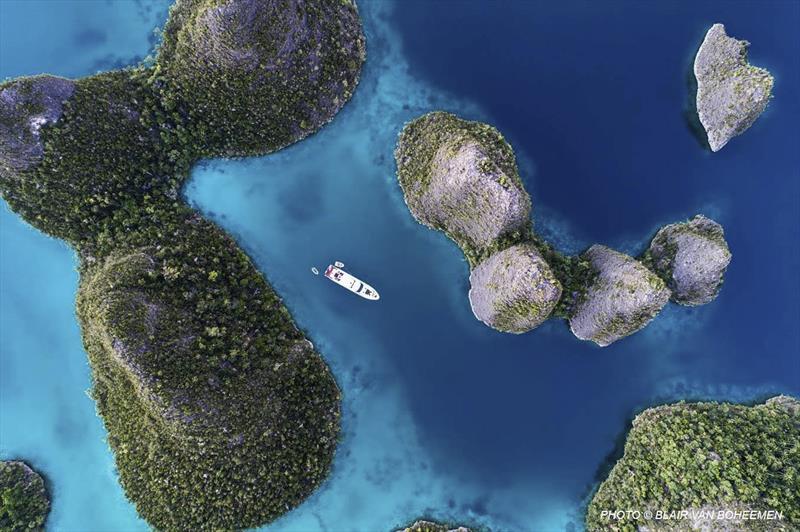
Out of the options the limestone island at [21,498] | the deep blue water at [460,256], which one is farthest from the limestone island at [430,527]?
the limestone island at [21,498]

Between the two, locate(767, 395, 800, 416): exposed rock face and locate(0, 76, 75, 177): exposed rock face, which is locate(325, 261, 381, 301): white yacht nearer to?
locate(0, 76, 75, 177): exposed rock face

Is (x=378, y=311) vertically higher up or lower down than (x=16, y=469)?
higher up

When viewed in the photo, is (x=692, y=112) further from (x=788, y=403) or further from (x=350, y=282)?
(x=350, y=282)

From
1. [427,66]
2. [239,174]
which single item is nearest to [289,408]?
[239,174]

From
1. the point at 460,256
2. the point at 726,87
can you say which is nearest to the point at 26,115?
the point at 460,256

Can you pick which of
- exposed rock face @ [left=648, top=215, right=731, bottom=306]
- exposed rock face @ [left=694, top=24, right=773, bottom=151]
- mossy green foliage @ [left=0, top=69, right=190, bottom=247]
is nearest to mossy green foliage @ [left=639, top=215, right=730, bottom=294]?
exposed rock face @ [left=648, top=215, right=731, bottom=306]

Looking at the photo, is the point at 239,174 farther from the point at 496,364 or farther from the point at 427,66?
the point at 496,364
